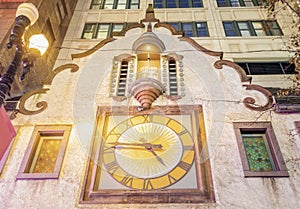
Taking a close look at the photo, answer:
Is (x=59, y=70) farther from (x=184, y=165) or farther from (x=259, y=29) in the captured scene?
(x=259, y=29)

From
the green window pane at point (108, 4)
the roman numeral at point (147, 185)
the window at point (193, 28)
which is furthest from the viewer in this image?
the green window pane at point (108, 4)

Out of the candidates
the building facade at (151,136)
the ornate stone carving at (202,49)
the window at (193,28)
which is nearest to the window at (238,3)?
the window at (193,28)

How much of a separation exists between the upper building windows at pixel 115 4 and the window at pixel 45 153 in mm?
10300

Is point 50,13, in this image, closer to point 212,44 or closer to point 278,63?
point 212,44

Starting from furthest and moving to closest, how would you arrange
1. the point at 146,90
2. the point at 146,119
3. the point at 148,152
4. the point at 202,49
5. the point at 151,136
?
the point at 202,49 < the point at 146,90 < the point at 146,119 < the point at 151,136 < the point at 148,152

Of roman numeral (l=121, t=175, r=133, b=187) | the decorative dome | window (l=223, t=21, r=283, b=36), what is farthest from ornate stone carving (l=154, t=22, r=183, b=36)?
roman numeral (l=121, t=175, r=133, b=187)

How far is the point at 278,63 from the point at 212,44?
2.87 meters

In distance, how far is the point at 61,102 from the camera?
8.27 meters

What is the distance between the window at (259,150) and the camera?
6561mm

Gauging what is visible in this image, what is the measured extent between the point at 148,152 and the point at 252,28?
9.97 meters

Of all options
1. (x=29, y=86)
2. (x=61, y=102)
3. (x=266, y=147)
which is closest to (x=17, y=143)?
(x=61, y=102)

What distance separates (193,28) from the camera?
14.5m

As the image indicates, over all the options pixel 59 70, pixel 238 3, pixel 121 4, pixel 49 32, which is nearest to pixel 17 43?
pixel 59 70

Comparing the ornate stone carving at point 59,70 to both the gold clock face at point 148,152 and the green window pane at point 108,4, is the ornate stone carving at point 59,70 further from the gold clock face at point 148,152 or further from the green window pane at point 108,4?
the green window pane at point 108,4
